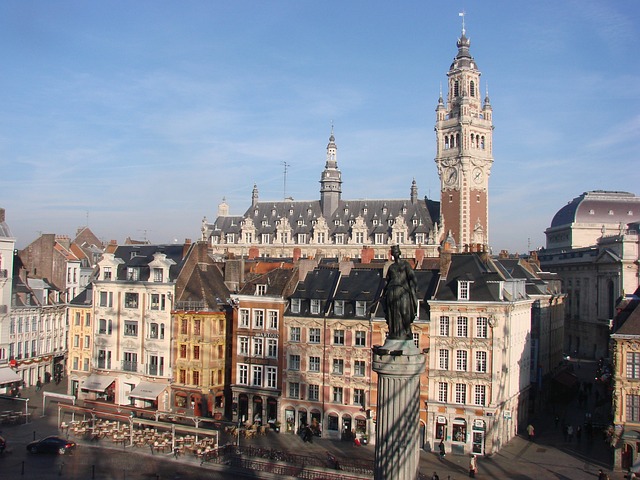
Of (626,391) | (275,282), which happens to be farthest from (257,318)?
(626,391)

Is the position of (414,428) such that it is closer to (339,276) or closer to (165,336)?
(339,276)

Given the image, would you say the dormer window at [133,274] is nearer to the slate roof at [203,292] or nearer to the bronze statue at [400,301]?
the slate roof at [203,292]

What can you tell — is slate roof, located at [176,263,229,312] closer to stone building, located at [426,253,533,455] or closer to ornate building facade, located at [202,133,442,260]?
stone building, located at [426,253,533,455]

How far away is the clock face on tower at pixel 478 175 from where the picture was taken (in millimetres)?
104438

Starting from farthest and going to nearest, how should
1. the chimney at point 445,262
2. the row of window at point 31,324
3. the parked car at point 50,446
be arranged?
the row of window at point 31,324
the chimney at point 445,262
the parked car at point 50,446

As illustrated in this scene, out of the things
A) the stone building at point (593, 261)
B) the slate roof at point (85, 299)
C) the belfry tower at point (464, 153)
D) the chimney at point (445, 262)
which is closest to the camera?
the chimney at point (445, 262)

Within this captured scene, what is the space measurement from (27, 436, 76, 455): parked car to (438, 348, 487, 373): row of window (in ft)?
72.9

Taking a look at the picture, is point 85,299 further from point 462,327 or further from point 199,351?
point 462,327

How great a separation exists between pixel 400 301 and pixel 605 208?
10170 centimetres

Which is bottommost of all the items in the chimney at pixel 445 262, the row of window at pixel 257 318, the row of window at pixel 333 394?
the row of window at pixel 333 394

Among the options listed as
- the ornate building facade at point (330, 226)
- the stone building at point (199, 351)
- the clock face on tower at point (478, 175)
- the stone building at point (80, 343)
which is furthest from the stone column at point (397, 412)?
the clock face on tower at point (478, 175)

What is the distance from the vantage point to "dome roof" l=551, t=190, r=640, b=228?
109500 millimetres

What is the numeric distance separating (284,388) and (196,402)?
7.00m

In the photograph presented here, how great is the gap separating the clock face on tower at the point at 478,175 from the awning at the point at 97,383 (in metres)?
65.6
